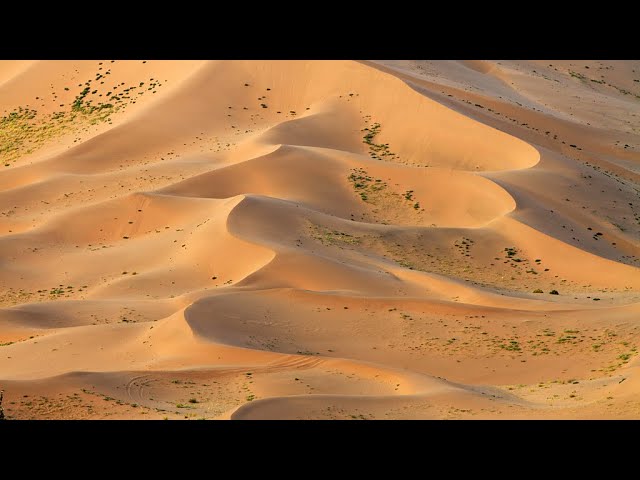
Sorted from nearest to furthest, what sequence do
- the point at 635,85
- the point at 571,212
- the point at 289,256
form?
1. the point at 289,256
2. the point at 571,212
3. the point at 635,85

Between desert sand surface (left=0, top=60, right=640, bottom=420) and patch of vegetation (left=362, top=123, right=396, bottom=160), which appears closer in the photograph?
desert sand surface (left=0, top=60, right=640, bottom=420)

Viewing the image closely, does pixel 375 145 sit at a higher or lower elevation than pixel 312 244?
higher

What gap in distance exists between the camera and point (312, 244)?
25312 mm

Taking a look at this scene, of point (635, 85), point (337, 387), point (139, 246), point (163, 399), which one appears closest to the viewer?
point (163, 399)

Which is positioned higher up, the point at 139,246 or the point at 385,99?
the point at 385,99

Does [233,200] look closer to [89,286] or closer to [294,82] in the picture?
[89,286]

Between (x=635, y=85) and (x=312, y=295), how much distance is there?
1344 inches

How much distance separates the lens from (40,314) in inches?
867

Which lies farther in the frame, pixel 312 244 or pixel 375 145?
pixel 375 145

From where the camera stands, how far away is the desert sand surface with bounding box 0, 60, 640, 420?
56.8ft

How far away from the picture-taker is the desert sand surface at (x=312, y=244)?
17.3 metres

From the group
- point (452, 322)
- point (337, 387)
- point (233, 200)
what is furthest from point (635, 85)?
point (337, 387)

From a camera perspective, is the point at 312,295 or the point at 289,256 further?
the point at 289,256

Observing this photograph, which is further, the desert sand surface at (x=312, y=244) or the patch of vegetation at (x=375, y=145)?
the patch of vegetation at (x=375, y=145)
